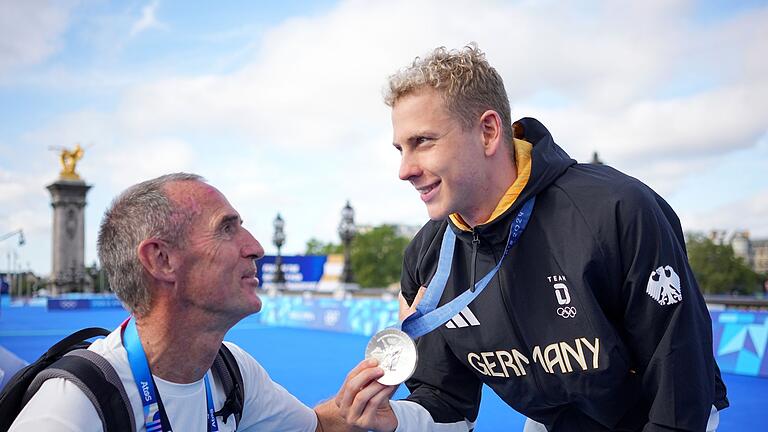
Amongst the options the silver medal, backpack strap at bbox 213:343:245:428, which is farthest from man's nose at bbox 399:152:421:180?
backpack strap at bbox 213:343:245:428

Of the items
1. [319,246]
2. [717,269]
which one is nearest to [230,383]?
[717,269]

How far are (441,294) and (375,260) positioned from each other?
10108 cm

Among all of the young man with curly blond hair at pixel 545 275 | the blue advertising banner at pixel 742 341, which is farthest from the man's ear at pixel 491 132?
the blue advertising banner at pixel 742 341

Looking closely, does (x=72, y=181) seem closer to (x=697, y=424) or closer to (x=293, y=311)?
(x=293, y=311)

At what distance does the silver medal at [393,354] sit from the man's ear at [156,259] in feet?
2.87

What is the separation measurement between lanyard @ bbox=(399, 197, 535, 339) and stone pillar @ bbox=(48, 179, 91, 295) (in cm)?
6103

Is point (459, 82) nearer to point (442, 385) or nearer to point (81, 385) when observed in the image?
point (442, 385)

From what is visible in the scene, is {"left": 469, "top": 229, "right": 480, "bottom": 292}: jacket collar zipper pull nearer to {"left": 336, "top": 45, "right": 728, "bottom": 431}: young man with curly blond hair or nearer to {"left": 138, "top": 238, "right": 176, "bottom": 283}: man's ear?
{"left": 336, "top": 45, "right": 728, "bottom": 431}: young man with curly blond hair

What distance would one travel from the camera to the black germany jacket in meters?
2.48

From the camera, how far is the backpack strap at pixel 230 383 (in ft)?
9.33

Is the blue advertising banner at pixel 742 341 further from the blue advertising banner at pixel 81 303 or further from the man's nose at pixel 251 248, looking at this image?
the blue advertising banner at pixel 81 303

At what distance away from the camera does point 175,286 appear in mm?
2652

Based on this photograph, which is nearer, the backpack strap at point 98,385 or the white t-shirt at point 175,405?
the white t-shirt at point 175,405

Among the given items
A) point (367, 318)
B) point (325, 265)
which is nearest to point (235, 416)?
point (367, 318)
